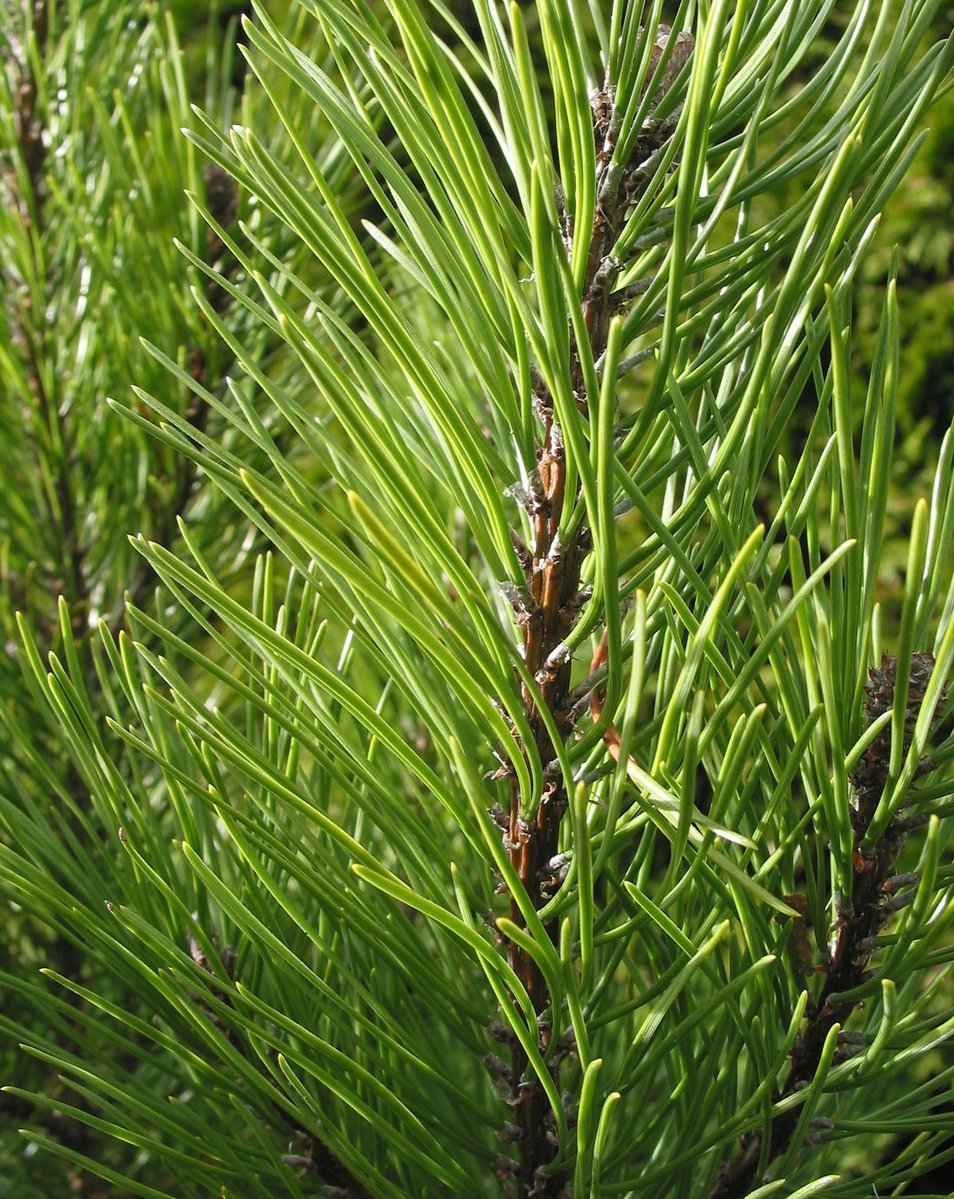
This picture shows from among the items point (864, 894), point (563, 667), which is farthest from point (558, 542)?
point (864, 894)

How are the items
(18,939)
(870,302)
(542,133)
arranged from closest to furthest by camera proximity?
(542,133) → (18,939) → (870,302)

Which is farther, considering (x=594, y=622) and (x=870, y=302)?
(x=870, y=302)

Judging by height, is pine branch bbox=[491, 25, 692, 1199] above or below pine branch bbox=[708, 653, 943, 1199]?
above

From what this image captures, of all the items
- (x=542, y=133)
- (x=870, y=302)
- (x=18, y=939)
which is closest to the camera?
(x=542, y=133)

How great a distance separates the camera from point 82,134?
0.75m

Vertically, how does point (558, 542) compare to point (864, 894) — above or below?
above

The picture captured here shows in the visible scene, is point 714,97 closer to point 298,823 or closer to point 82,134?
point 298,823

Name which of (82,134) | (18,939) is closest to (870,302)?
(82,134)

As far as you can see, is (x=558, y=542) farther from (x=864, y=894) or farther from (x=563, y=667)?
(x=864, y=894)

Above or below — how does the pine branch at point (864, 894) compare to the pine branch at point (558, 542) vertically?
below

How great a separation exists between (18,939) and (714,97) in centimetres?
61

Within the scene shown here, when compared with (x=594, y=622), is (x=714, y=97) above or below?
above

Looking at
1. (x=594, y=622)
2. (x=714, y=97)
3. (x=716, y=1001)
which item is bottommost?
(x=716, y=1001)

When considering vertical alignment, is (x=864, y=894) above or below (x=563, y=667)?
below
